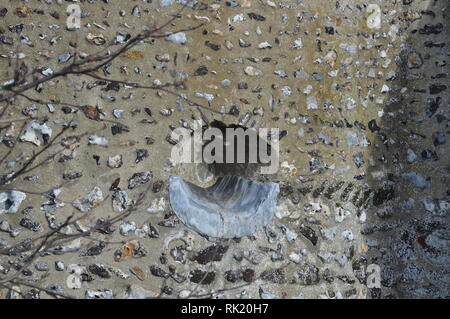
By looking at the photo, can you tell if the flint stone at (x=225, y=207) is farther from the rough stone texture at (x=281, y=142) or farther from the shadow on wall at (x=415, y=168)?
the shadow on wall at (x=415, y=168)

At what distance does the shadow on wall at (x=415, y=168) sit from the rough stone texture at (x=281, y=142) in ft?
0.04

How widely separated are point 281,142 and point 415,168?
43.4 inches

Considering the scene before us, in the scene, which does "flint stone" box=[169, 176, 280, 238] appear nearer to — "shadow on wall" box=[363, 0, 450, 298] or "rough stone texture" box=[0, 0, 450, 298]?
"rough stone texture" box=[0, 0, 450, 298]

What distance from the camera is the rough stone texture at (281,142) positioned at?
15.2ft

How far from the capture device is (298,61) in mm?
5121

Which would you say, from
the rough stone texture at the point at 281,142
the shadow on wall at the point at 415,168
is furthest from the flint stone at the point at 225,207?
the shadow on wall at the point at 415,168

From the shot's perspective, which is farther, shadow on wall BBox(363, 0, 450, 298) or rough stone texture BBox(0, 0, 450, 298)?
shadow on wall BBox(363, 0, 450, 298)

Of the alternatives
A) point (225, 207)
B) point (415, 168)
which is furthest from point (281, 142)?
point (415, 168)

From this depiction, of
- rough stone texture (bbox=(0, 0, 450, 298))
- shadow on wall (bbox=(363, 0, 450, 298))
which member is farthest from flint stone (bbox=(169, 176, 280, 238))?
shadow on wall (bbox=(363, 0, 450, 298))

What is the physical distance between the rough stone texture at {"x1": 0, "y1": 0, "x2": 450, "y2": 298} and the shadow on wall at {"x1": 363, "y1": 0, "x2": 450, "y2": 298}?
0.04 ft

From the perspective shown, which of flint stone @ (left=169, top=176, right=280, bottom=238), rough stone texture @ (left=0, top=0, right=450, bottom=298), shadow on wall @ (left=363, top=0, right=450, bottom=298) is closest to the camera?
rough stone texture @ (left=0, top=0, right=450, bottom=298)

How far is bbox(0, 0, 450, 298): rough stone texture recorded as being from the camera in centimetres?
464

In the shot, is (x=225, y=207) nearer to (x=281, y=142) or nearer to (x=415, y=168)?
(x=281, y=142)

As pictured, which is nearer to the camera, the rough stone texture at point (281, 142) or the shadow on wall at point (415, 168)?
the rough stone texture at point (281, 142)
